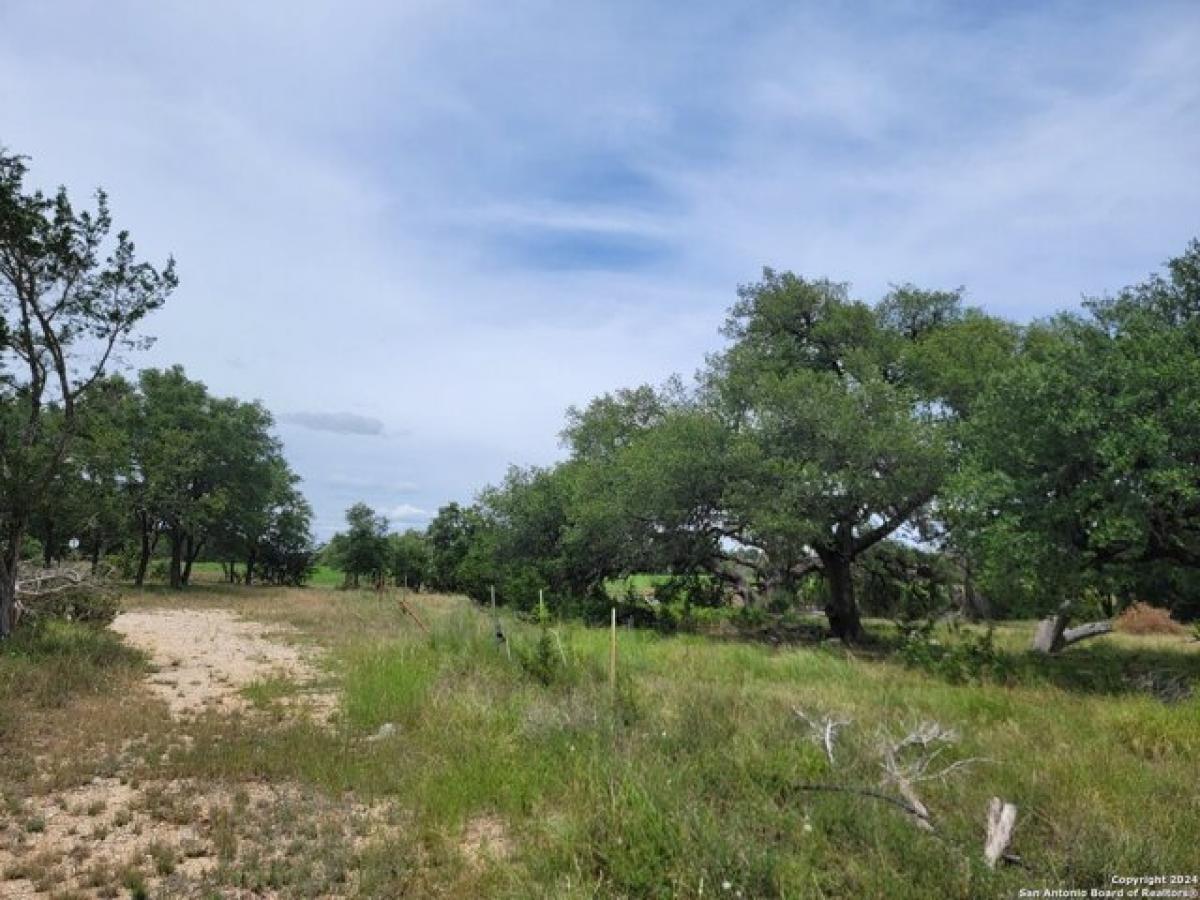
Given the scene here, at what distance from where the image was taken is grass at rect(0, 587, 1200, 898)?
478 centimetres

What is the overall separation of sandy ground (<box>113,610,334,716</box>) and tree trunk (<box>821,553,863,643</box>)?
15284 mm

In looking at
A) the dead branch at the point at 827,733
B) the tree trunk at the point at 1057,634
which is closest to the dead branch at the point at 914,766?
the dead branch at the point at 827,733

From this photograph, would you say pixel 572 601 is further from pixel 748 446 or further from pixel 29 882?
pixel 29 882

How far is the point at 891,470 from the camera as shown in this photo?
62.6ft

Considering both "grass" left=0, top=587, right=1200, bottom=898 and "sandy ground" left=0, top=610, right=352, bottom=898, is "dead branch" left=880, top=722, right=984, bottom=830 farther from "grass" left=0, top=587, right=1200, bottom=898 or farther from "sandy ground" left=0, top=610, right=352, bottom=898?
"sandy ground" left=0, top=610, right=352, bottom=898

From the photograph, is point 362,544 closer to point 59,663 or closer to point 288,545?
point 288,545

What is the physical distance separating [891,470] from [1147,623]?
718 inches

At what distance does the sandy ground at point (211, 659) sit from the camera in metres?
11.0

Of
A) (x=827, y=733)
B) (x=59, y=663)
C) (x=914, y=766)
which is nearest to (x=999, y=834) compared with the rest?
(x=914, y=766)

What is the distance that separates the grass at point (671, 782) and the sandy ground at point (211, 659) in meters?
0.77

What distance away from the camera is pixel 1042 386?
42.4ft

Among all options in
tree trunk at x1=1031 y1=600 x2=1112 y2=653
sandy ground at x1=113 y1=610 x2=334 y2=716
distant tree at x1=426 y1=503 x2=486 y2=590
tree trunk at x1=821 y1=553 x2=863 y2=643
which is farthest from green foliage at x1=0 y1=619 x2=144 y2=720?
distant tree at x1=426 y1=503 x2=486 y2=590

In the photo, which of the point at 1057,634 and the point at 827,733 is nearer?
the point at 827,733

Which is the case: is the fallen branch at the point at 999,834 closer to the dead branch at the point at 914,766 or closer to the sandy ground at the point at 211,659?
the dead branch at the point at 914,766
